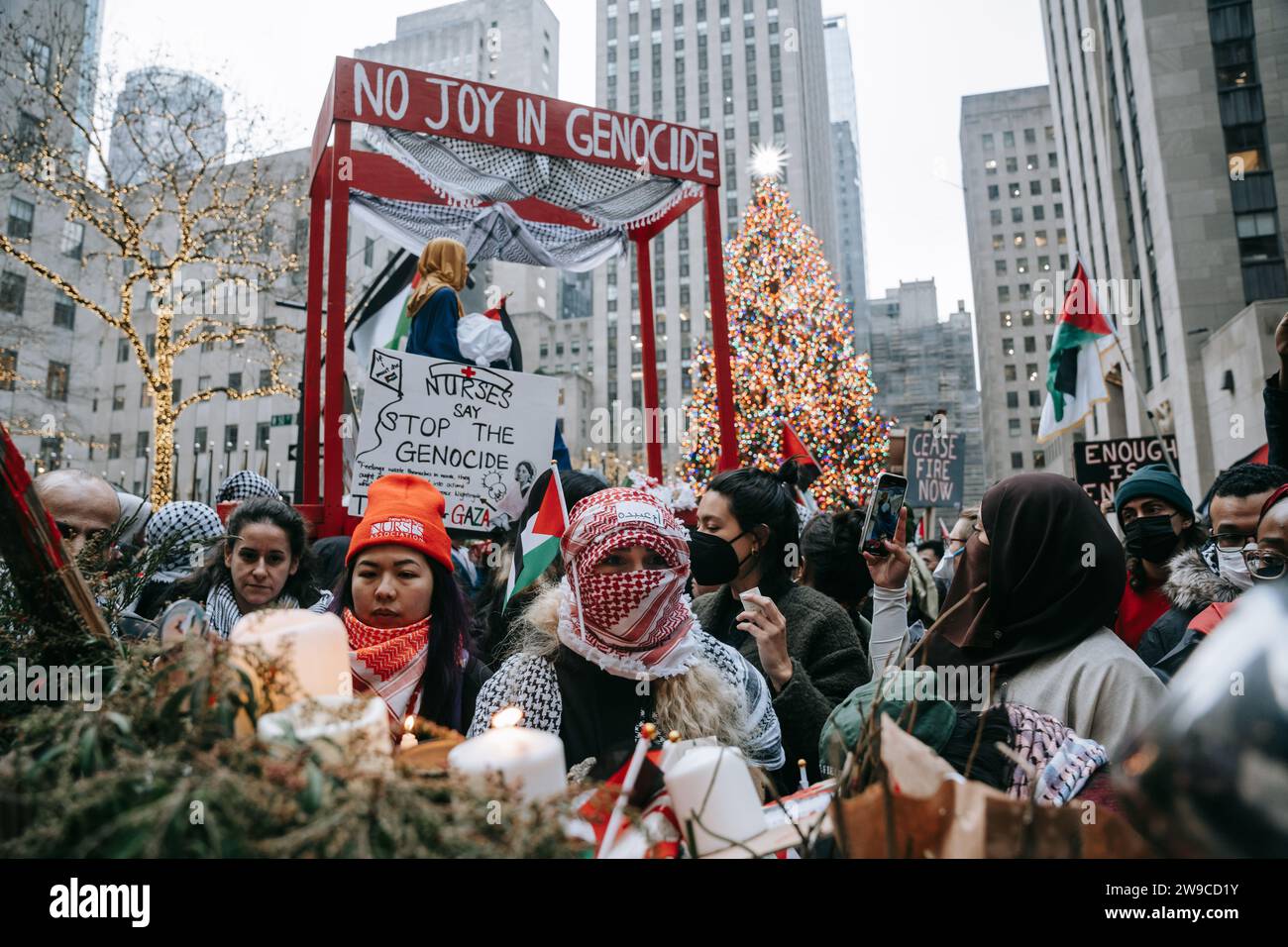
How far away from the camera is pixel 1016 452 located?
84.6 m

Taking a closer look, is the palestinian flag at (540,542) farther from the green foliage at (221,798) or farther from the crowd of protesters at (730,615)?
the green foliage at (221,798)

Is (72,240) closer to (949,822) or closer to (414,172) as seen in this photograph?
(414,172)

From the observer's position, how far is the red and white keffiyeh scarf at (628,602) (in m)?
2.46

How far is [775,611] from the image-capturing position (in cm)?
283

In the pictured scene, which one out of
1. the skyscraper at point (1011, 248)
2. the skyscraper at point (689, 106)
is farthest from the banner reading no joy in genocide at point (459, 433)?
the skyscraper at point (1011, 248)

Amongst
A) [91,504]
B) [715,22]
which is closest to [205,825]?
[91,504]

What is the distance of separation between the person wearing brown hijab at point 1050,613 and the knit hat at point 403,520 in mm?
1772

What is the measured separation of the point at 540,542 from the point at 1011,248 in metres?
101

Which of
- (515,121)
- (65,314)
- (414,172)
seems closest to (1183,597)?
(515,121)

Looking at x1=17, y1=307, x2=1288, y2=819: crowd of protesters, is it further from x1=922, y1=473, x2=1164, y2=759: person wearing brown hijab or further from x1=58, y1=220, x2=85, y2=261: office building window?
x1=58, y1=220, x2=85, y2=261: office building window

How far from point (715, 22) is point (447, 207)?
98.3 m

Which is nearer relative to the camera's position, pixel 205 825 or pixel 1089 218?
pixel 205 825

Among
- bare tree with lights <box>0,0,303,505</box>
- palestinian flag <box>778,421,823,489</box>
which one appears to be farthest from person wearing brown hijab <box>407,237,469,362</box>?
bare tree with lights <box>0,0,303,505</box>
